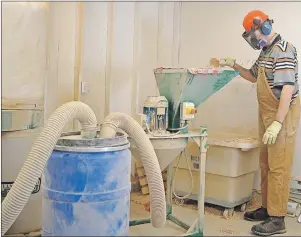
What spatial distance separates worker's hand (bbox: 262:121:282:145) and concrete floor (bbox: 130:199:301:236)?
697 mm

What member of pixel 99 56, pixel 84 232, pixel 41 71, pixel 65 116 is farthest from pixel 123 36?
pixel 84 232

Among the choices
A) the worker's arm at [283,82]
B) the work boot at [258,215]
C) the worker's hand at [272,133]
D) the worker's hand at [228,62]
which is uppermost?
the worker's hand at [228,62]

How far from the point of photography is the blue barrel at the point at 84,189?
149 centimetres

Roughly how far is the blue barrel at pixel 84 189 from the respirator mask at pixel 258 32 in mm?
1571

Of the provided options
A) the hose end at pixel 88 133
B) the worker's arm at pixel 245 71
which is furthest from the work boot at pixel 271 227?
the hose end at pixel 88 133

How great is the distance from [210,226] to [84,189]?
63.2 inches

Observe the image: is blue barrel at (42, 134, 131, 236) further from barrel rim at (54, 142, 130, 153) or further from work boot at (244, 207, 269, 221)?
work boot at (244, 207, 269, 221)

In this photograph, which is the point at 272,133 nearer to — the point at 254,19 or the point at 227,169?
the point at 227,169

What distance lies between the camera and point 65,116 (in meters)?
1.53

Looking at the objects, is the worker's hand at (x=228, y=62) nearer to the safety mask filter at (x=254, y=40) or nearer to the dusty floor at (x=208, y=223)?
the safety mask filter at (x=254, y=40)

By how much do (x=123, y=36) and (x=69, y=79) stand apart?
0.74 metres

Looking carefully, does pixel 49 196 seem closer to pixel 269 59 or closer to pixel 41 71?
pixel 41 71

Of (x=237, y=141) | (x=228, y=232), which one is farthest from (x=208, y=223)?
(x=237, y=141)

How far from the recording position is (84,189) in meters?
1.49
